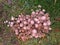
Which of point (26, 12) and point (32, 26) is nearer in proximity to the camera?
point (32, 26)

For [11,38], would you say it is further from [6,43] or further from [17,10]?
[17,10]

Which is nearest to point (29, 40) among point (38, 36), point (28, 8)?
point (38, 36)

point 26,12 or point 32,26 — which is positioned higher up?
point 26,12
